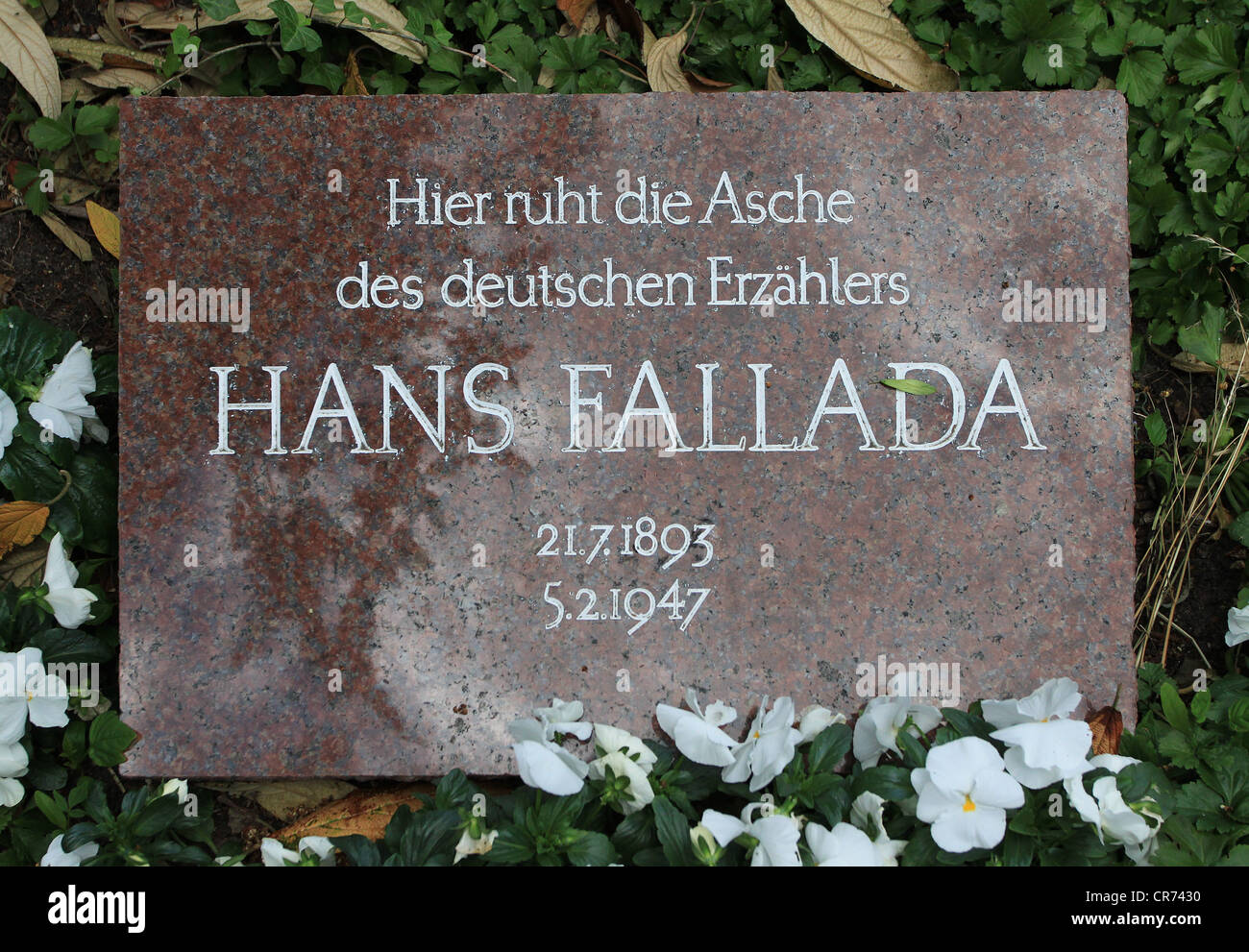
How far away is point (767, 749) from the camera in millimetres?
1859

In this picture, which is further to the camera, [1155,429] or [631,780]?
[1155,429]

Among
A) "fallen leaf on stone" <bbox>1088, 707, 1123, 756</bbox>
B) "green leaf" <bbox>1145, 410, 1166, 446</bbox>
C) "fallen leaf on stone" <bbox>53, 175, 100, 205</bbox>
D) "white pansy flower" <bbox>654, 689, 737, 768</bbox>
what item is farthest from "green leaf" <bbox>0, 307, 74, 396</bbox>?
"green leaf" <bbox>1145, 410, 1166, 446</bbox>

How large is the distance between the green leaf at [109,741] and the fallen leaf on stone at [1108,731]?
2.26 m

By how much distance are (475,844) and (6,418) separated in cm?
155

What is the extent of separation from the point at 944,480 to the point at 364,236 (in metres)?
1.55

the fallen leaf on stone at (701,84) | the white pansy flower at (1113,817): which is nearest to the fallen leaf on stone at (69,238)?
the fallen leaf on stone at (701,84)

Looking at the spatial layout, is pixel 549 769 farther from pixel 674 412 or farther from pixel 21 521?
pixel 21 521

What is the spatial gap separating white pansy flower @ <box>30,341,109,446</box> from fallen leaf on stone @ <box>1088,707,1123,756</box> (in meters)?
2.59

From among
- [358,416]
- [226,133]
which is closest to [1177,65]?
[358,416]

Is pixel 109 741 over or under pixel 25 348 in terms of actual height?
under

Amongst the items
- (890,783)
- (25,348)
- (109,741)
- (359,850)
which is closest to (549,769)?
(359,850)

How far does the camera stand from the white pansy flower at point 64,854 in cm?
192

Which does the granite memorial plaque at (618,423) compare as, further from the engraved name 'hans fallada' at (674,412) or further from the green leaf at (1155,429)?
the green leaf at (1155,429)
